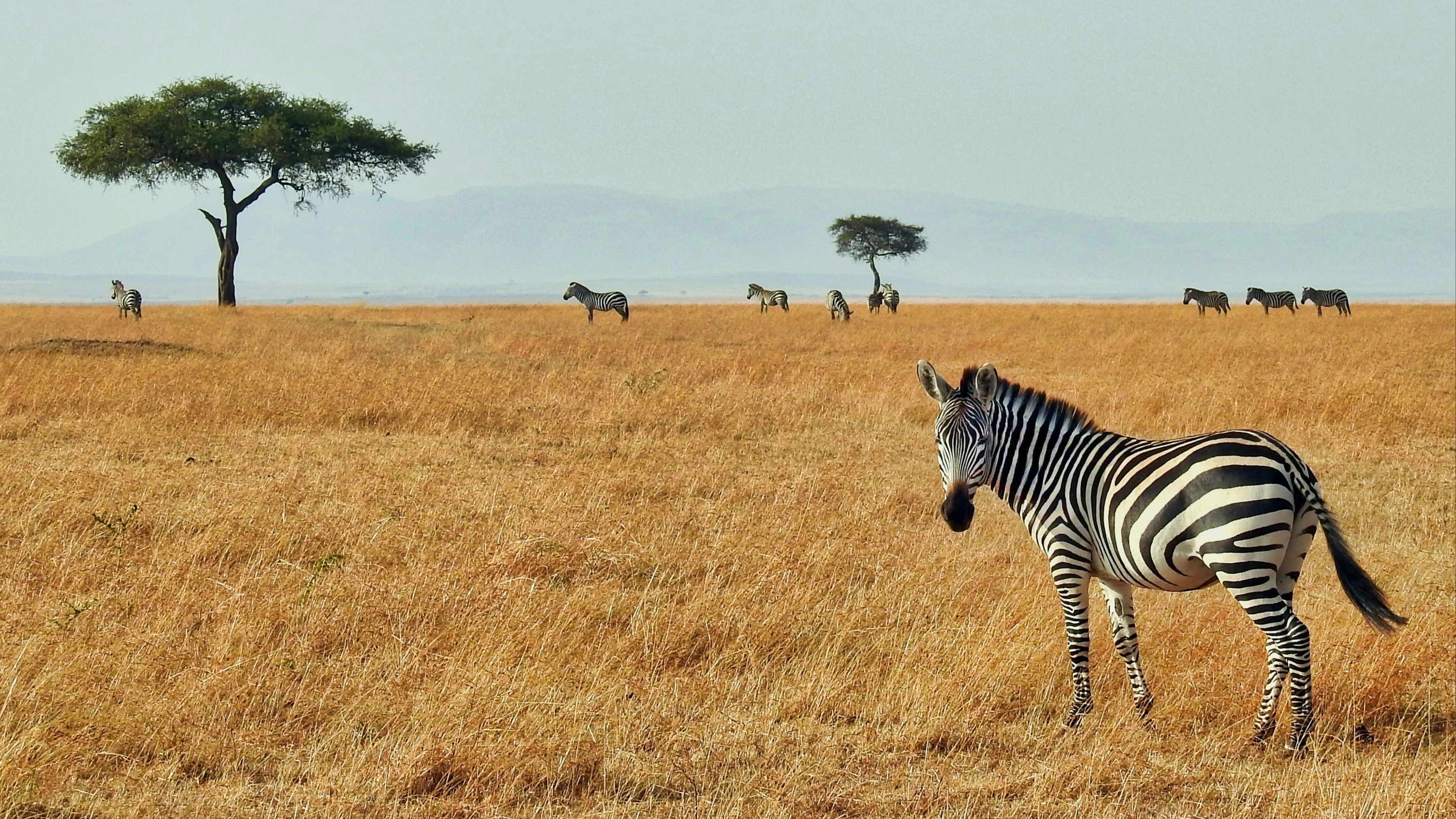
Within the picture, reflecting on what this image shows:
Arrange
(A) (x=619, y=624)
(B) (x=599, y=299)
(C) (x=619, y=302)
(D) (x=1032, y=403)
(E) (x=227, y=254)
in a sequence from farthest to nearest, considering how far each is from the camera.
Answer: (B) (x=599, y=299), (C) (x=619, y=302), (E) (x=227, y=254), (A) (x=619, y=624), (D) (x=1032, y=403)

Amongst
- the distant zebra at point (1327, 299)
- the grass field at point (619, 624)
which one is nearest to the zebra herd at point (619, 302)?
the distant zebra at point (1327, 299)

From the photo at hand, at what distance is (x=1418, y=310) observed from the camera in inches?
1886

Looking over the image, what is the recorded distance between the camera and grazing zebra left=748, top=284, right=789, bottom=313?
54.2 m

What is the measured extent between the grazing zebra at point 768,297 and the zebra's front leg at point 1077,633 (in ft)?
156

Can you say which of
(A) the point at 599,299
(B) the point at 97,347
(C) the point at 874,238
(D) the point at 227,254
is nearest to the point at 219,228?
(D) the point at 227,254

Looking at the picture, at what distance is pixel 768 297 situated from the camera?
57.0m

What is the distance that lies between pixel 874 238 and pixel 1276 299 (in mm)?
38597

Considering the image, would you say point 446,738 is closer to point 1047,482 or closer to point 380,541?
point 1047,482

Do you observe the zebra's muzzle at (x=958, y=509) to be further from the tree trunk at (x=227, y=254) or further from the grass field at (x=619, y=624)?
the tree trunk at (x=227, y=254)

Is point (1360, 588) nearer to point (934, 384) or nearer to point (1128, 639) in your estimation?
point (1128, 639)

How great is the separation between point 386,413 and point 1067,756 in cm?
1092

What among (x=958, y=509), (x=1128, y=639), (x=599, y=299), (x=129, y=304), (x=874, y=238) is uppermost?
(x=874, y=238)

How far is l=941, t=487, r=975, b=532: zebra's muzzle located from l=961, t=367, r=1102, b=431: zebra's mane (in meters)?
0.54

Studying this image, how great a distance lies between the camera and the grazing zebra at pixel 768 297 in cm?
5425
